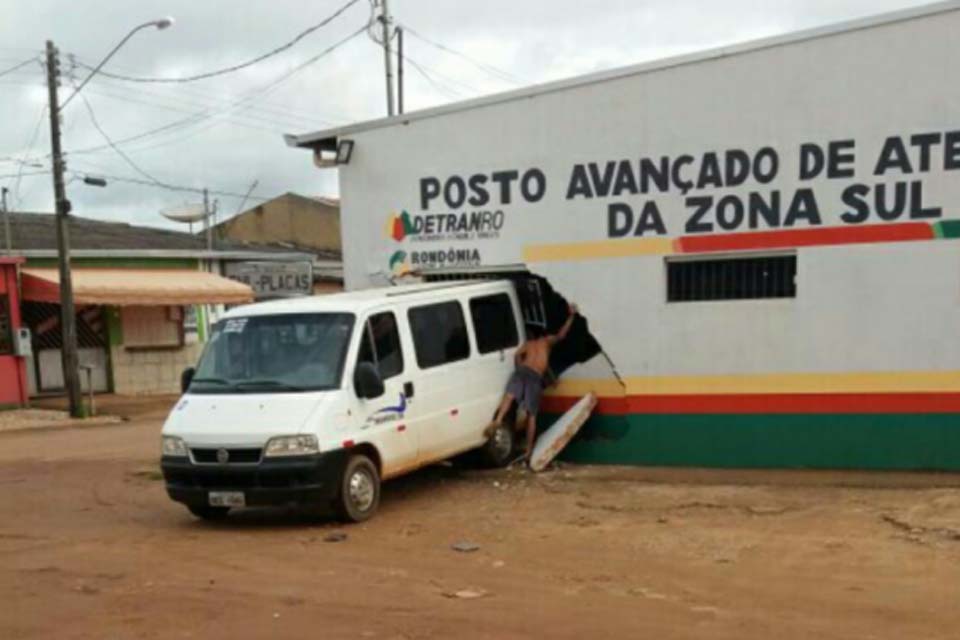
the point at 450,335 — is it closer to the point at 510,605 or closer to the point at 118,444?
the point at 510,605

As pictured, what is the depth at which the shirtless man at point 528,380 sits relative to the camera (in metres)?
10.9

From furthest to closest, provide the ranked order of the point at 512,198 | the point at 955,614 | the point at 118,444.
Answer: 1. the point at 118,444
2. the point at 512,198
3. the point at 955,614

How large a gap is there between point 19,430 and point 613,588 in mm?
17271

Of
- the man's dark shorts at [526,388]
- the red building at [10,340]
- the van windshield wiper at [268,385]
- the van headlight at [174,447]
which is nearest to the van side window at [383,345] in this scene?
the van windshield wiper at [268,385]

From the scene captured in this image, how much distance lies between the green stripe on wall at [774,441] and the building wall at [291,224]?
3635 cm

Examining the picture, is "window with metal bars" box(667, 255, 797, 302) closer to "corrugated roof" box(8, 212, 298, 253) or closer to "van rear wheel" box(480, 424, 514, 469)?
"van rear wheel" box(480, 424, 514, 469)

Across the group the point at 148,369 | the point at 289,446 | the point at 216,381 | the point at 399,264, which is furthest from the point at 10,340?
the point at 289,446

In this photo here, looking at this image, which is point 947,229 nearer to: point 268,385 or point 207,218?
point 268,385

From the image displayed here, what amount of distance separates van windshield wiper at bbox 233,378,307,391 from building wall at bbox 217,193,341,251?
124 ft

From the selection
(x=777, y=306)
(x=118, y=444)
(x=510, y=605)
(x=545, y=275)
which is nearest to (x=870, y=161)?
(x=777, y=306)

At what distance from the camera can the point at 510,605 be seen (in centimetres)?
611

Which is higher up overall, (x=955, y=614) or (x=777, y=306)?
(x=777, y=306)

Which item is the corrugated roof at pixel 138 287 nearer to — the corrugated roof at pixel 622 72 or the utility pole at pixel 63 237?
the utility pole at pixel 63 237

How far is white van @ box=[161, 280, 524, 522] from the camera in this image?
8.41 metres
